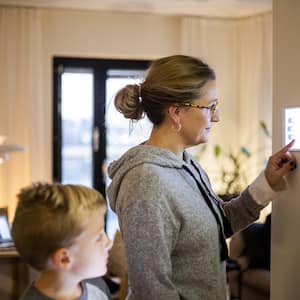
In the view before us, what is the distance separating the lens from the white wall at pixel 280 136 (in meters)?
1.71

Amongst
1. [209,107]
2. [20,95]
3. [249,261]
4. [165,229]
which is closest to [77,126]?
[20,95]

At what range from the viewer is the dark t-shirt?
123 cm

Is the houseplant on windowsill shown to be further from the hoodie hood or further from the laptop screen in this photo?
the hoodie hood

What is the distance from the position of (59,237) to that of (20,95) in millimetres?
4059

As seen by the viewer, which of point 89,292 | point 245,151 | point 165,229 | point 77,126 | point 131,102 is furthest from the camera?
point 77,126

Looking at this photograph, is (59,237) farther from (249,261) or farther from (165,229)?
(249,261)

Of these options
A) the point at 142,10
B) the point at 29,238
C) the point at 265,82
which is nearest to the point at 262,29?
the point at 265,82

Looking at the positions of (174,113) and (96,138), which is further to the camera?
(96,138)

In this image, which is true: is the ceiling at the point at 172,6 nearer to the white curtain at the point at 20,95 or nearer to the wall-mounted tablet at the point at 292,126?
the white curtain at the point at 20,95

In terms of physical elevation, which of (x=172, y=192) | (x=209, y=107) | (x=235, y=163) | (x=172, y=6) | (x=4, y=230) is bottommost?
(x=4, y=230)

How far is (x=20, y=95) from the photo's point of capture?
16.8 feet

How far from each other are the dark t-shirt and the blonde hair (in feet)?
1.64

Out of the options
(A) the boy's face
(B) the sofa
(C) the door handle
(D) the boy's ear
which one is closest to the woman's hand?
(A) the boy's face

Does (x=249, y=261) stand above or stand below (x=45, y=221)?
below
